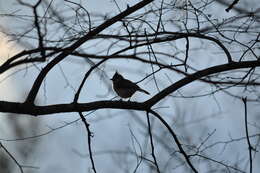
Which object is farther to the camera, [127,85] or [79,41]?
[127,85]

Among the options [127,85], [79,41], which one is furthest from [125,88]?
[79,41]

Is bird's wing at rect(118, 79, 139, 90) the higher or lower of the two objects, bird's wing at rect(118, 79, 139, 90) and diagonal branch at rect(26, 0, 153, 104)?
the higher

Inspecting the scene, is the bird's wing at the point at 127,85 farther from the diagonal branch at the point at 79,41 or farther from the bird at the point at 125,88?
the diagonal branch at the point at 79,41

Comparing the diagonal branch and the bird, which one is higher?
the bird

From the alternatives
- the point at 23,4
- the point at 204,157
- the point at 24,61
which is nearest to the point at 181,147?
the point at 204,157

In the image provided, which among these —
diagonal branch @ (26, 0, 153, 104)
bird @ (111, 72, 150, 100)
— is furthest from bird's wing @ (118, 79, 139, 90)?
diagonal branch @ (26, 0, 153, 104)

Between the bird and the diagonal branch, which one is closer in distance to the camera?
the diagonal branch

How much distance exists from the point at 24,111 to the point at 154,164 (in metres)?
1.48

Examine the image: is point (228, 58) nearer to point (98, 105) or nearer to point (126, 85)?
point (98, 105)

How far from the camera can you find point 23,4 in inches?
203

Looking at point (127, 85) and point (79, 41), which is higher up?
point (127, 85)

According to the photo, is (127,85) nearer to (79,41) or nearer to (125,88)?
(125,88)

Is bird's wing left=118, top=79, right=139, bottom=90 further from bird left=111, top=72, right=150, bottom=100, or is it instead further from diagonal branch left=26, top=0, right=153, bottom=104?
diagonal branch left=26, top=0, right=153, bottom=104

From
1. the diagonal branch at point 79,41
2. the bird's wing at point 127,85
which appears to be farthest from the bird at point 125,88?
the diagonal branch at point 79,41
